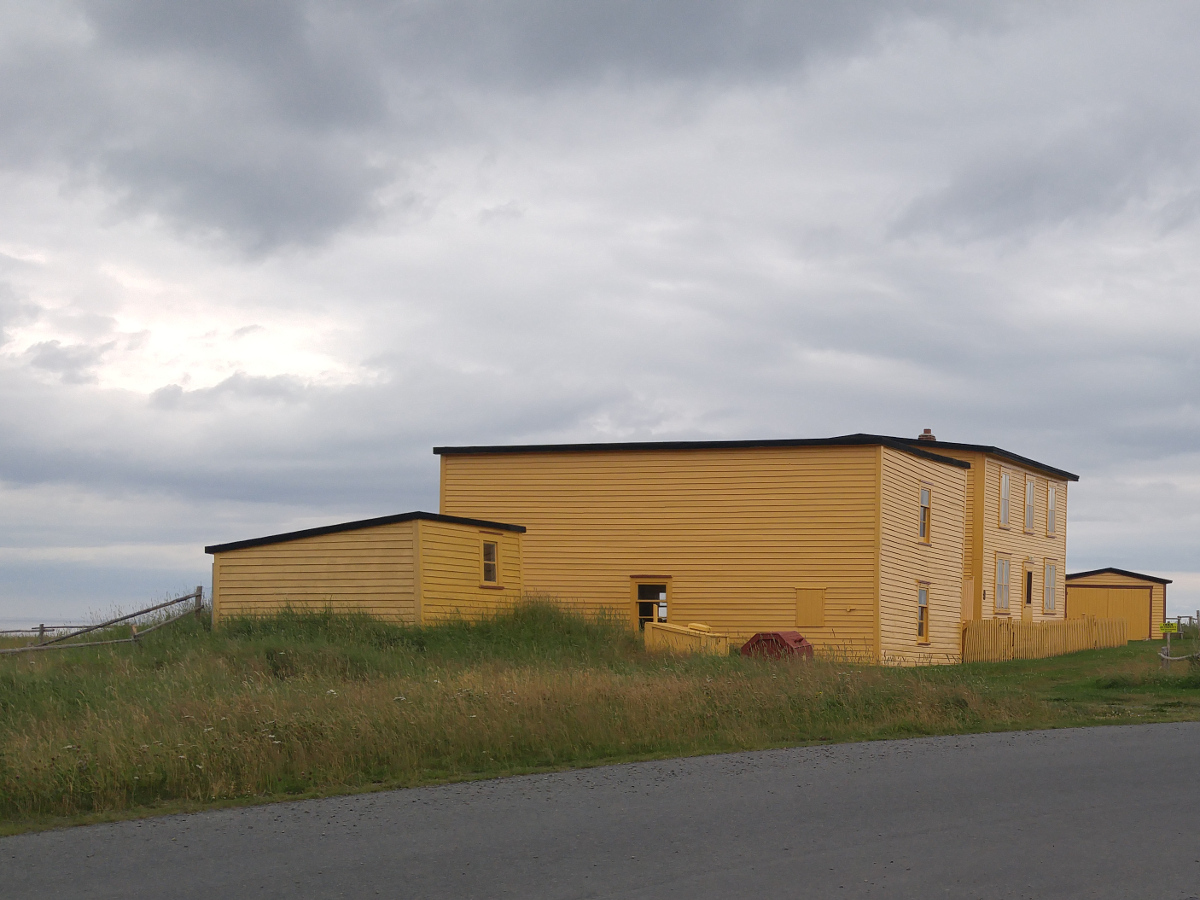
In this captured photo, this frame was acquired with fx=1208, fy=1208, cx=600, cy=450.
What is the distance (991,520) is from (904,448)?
10187 mm

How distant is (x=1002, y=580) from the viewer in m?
44.0

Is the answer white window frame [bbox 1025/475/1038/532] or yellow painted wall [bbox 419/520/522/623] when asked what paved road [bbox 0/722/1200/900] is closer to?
yellow painted wall [bbox 419/520/522/623]

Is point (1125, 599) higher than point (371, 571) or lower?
lower

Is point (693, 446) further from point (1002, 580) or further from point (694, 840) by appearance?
point (694, 840)

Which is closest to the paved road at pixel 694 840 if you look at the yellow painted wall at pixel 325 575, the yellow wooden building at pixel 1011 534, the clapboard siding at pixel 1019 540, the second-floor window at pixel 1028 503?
the yellow painted wall at pixel 325 575

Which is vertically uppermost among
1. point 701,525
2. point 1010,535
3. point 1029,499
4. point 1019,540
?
point 1029,499

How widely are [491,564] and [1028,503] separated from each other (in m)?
24.1

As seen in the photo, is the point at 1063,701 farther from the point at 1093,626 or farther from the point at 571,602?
the point at 1093,626

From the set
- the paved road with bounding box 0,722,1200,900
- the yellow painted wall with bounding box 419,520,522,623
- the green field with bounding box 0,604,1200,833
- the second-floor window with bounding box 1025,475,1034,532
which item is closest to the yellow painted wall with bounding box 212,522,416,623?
the yellow painted wall with bounding box 419,520,522,623

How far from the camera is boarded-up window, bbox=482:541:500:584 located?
3216 cm

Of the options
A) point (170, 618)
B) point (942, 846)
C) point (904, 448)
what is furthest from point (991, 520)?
point (942, 846)

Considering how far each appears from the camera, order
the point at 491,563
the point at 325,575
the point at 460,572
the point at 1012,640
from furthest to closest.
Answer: the point at 1012,640 < the point at 491,563 < the point at 460,572 < the point at 325,575

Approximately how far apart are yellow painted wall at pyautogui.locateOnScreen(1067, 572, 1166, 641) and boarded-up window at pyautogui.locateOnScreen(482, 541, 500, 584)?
36.0m

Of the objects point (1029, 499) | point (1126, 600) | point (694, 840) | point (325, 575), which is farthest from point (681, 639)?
point (1126, 600)
